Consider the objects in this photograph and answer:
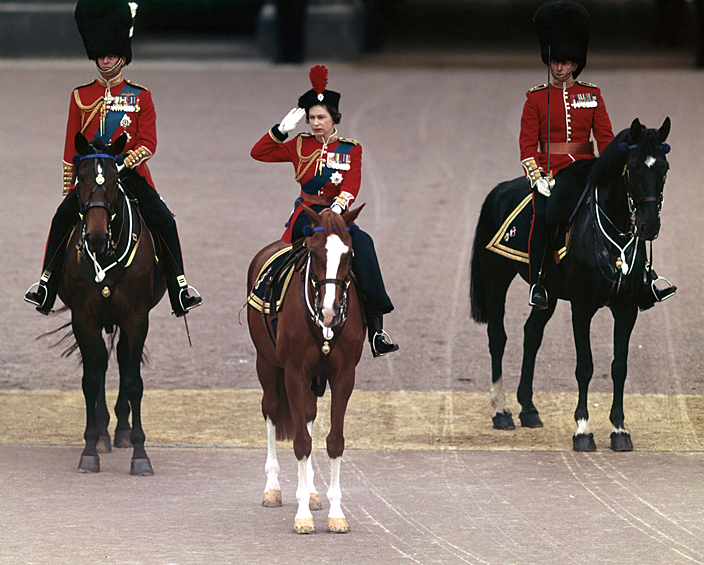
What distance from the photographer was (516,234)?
9789 mm

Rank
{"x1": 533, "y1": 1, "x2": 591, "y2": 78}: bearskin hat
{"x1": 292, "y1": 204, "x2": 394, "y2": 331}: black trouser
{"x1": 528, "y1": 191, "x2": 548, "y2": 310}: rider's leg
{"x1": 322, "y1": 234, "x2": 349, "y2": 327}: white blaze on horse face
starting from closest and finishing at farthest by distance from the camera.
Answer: {"x1": 322, "y1": 234, "x2": 349, "y2": 327}: white blaze on horse face, {"x1": 292, "y1": 204, "x2": 394, "y2": 331}: black trouser, {"x1": 528, "y1": 191, "x2": 548, "y2": 310}: rider's leg, {"x1": 533, "y1": 1, "x2": 591, "y2": 78}: bearskin hat

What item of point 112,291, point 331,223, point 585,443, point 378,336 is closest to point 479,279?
point 585,443

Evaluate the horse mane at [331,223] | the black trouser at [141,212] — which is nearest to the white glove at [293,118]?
the horse mane at [331,223]

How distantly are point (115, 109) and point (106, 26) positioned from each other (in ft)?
A: 1.85

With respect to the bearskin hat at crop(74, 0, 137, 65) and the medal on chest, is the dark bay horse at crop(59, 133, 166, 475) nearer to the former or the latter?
the bearskin hat at crop(74, 0, 137, 65)

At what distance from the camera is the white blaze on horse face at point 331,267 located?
6758 millimetres

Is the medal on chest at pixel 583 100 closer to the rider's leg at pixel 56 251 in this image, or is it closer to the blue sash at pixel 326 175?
the blue sash at pixel 326 175

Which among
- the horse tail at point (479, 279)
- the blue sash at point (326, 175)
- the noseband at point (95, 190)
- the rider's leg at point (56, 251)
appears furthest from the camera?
the horse tail at point (479, 279)

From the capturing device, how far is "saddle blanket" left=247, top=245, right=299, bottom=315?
7.52m

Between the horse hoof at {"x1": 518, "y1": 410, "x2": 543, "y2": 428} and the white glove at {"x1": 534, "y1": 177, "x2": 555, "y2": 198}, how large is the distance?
164cm

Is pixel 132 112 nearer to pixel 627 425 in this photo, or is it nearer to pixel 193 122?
pixel 627 425

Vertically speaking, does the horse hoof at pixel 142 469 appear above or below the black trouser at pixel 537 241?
A: below

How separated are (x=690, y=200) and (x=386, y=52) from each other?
1524cm

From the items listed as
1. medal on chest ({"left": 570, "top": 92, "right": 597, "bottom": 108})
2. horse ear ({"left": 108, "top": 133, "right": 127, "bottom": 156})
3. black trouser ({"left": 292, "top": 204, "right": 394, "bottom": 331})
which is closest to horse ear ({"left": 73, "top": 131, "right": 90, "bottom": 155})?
horse ear ({"left": 108, "top": 133, "right": 127, "bottom": 156})
